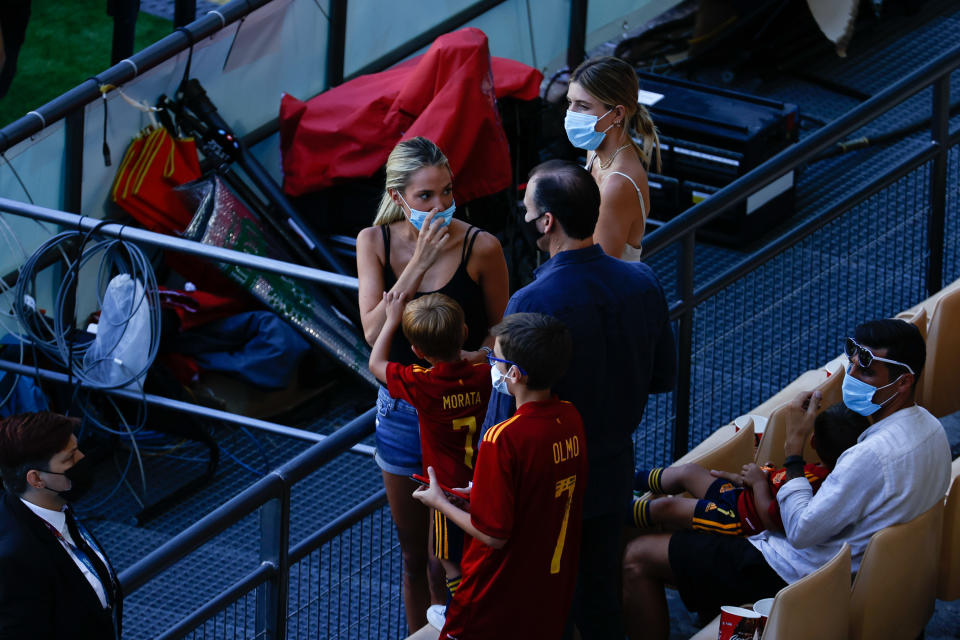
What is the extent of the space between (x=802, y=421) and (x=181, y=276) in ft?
11.8

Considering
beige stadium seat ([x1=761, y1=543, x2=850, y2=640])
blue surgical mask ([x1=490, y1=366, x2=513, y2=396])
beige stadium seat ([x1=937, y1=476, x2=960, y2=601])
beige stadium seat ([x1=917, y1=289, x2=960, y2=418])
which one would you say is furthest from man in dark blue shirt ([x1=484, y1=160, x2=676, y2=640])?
beige stadium seat ([x1=917, y1=289, x2=960, y2=418])

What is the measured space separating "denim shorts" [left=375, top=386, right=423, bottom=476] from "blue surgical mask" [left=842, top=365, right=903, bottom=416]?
44.7 inches

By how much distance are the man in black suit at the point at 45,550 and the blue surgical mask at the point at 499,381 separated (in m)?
0.96

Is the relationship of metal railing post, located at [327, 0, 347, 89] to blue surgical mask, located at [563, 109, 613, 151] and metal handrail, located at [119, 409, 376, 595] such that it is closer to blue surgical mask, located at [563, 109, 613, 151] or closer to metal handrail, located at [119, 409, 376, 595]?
blue surgical mask, located at [563, 109, 613, 151]

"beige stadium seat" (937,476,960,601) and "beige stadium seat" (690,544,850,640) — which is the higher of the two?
"beige stadium seat" (690,544,850,640)

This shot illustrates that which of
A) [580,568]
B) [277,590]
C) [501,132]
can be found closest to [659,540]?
[580,568]

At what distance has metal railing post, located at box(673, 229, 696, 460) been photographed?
4.37 m

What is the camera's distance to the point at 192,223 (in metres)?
6.11

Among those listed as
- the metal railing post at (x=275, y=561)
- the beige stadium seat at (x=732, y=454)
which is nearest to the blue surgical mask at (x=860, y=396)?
the beige stadium seat at (x=732, y=454)

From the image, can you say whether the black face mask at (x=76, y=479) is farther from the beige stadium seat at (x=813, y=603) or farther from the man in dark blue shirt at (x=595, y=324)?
the beige stadium seat at (x=813, y=603)

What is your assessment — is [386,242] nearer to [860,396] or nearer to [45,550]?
[45,550]

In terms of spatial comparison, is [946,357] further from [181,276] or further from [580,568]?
[181,276]

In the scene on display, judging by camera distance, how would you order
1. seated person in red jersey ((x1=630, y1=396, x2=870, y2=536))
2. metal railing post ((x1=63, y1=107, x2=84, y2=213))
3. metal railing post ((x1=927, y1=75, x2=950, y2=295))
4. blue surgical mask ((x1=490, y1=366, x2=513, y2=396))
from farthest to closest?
metal railing post ((x1=63, y1=107, x2=84, y2=213)) → metal railing post ((x1=927, y1=75, x2=950, y2=295)) → seated person in red jersey ((x1=630, y1=396, x2=870, y2=536)) → blue surgical mask ((x1=490, y1=366, x2=513, y2=396))

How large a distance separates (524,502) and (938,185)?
10.3 feet
